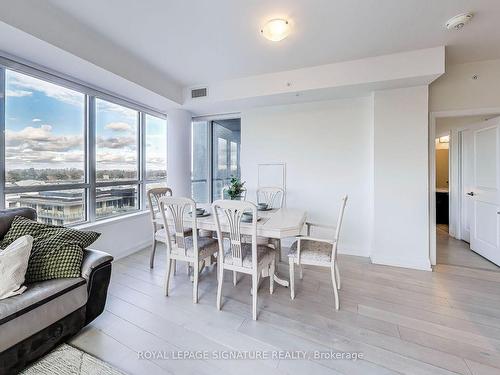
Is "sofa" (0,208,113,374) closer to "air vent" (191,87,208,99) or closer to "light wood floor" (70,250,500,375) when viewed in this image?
"light wood floor" (70,250,500,375)

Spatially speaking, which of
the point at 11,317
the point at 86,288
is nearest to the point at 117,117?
the point at 86,288

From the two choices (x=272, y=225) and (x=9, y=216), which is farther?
(x=272, y=225)

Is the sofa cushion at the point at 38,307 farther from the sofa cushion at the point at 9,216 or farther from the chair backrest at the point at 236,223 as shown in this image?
the chair backrest at the point at 236,223

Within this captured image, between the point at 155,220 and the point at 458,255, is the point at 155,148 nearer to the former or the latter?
the point at 155,220

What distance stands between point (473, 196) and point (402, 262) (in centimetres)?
176

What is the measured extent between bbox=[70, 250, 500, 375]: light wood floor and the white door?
2.45ft

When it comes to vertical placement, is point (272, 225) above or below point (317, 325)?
above

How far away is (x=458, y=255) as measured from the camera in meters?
3.33

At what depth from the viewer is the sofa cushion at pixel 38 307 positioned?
1.31 m

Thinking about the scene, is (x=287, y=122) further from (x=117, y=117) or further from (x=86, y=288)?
(x=86, y=288)

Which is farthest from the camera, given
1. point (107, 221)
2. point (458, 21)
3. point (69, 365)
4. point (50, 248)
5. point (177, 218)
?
point (107, 221)

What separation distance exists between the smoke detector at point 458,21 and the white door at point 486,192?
1.60 meters

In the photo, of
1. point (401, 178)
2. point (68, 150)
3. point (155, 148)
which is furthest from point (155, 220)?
point (401, 178)

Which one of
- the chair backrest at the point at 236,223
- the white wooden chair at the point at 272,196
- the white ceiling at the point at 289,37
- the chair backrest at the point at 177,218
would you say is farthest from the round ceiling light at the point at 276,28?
the white wooden chair at the point at 272,196
